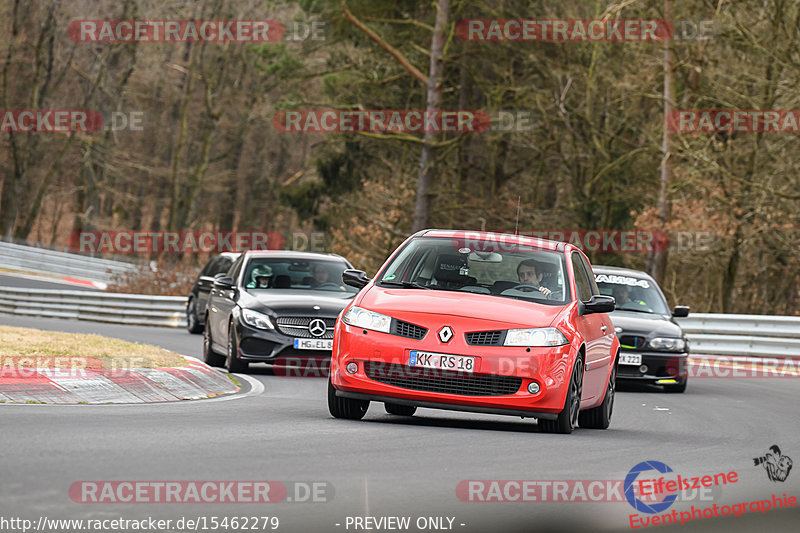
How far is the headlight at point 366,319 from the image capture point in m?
10.3

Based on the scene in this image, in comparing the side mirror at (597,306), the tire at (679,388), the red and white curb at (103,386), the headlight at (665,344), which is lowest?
the tire at (679,388)

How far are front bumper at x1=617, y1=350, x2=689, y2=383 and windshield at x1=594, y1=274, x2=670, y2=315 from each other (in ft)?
3.73

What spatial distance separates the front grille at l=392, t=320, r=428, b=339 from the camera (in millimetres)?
10211

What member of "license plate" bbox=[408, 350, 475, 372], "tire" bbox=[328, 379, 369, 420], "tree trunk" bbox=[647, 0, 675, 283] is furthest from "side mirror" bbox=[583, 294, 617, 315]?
"tree trunk" bbox=[647, 0, 675, 283]

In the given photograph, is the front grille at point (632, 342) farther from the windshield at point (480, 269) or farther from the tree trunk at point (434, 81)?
the tree trunk at point (434, 81)

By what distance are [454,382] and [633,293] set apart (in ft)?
28.9

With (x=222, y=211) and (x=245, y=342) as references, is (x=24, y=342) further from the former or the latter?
(x=222, y=211)

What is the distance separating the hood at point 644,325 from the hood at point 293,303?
3.58m

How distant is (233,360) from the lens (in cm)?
1650

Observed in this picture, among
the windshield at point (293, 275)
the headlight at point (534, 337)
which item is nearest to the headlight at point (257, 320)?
the windshield at point (293, 275)

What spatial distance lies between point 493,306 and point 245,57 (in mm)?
54275

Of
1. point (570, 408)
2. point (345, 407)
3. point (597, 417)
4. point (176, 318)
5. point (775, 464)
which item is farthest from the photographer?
point (176, 318)

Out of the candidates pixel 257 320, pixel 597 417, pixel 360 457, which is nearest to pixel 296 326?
pixel 257 320

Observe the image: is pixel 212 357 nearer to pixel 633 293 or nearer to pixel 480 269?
pixel 633 293
